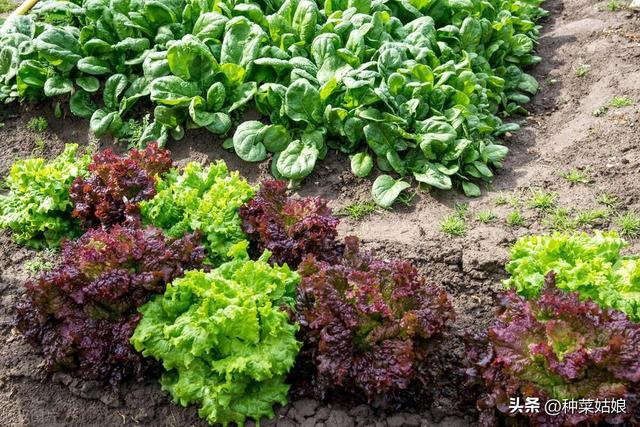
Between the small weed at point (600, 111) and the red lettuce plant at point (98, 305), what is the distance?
4264 mm

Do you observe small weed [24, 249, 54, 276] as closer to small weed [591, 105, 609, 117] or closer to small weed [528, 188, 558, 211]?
small weed [528, 188, 558, 211]

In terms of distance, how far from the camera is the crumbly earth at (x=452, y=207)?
407cm

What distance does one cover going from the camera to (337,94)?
5.92m

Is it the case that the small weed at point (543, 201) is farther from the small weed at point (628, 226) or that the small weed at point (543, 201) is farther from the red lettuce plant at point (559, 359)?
the red lettuce plant at point (559, 359)

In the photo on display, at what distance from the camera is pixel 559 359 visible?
3.48 meters

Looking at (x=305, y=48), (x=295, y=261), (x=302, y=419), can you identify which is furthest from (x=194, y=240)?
(x=305, y=48)

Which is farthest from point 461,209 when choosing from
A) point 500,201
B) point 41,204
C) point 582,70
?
point 41,204

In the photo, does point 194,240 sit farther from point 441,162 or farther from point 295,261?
point 441,162

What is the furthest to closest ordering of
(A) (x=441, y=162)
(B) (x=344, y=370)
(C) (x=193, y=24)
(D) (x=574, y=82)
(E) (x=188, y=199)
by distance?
1. (D) (x=574, y=82)
2. (C) (x=193, y=24)
3. (A) (x=441, y=162)
4. (E) (x=188, y=199)
5. (B) (x=344, y=370)

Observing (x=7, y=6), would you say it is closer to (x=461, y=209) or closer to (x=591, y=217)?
(x=461, y=209)

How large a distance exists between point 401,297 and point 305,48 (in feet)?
10.5

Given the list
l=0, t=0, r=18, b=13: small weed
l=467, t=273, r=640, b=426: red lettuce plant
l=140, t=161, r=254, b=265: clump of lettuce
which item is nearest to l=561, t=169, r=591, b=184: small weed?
l=467, t=273, r=640, b=426: red lettuce plant

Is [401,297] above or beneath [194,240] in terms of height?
above

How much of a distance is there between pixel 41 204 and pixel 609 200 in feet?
14.3
